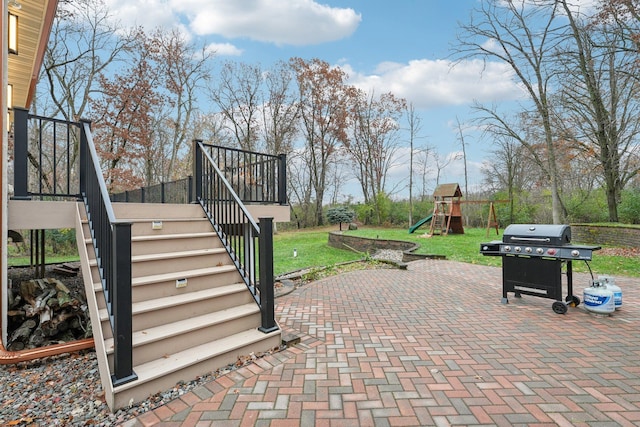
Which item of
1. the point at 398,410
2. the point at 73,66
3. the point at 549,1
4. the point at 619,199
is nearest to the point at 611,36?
the point at 549,1

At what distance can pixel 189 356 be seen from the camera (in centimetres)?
252

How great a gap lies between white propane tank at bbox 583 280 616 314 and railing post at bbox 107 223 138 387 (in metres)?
4.96

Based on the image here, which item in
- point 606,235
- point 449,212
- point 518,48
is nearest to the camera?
point 606,235

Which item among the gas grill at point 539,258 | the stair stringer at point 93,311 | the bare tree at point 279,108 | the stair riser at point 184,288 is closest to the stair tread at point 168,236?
the stair stringer at point 93,311

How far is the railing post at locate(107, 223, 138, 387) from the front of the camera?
2098mm

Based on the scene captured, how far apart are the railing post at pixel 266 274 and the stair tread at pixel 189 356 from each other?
0.11 metres

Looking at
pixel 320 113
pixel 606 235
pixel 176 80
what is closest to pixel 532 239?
pixel 606 235

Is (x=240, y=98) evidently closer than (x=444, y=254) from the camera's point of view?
No

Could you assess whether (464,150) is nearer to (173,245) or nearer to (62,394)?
(173,245)

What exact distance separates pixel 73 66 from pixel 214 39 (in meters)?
6.96

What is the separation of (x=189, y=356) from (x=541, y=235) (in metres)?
4.31

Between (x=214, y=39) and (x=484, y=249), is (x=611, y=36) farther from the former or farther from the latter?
(x=214, y=39)

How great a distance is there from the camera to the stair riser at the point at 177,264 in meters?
3.13

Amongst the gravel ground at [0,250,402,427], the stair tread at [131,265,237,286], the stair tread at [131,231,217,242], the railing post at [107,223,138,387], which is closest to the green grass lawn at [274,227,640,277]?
the stair tread at [131,231,217,242]
